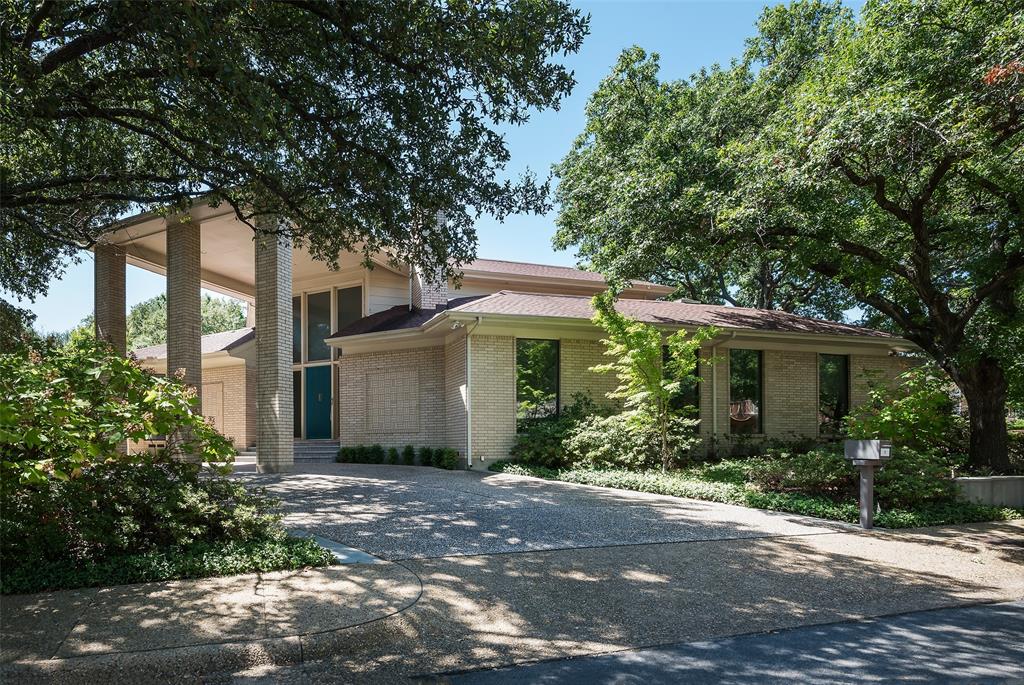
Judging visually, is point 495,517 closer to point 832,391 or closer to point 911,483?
point 911,483

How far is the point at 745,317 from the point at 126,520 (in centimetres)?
1662

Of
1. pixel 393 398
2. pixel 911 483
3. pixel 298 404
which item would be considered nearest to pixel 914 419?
pixel 911 483

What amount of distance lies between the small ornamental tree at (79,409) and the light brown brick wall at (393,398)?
11192 mm

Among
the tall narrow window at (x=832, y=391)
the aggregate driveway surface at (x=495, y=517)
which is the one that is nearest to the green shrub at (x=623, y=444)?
the aggregate driveway surface at (x=495, y=517)

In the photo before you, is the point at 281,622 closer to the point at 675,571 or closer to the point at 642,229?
the point at 675,571

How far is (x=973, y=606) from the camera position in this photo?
659 centimetres

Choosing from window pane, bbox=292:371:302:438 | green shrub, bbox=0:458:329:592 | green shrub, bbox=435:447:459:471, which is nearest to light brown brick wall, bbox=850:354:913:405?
green shrub, bbox=435:447:459:471

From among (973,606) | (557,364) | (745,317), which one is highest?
(745,317)

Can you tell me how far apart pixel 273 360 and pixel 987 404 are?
14422mm

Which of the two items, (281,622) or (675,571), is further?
(675,571)

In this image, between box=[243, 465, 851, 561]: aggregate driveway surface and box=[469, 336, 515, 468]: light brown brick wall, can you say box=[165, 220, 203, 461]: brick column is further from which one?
box=[469, 336, 515, 468]: light brown brick wall

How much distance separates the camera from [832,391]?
20.1m

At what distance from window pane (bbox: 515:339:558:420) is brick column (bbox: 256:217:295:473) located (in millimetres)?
5218

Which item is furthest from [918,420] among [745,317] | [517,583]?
[517,583]
